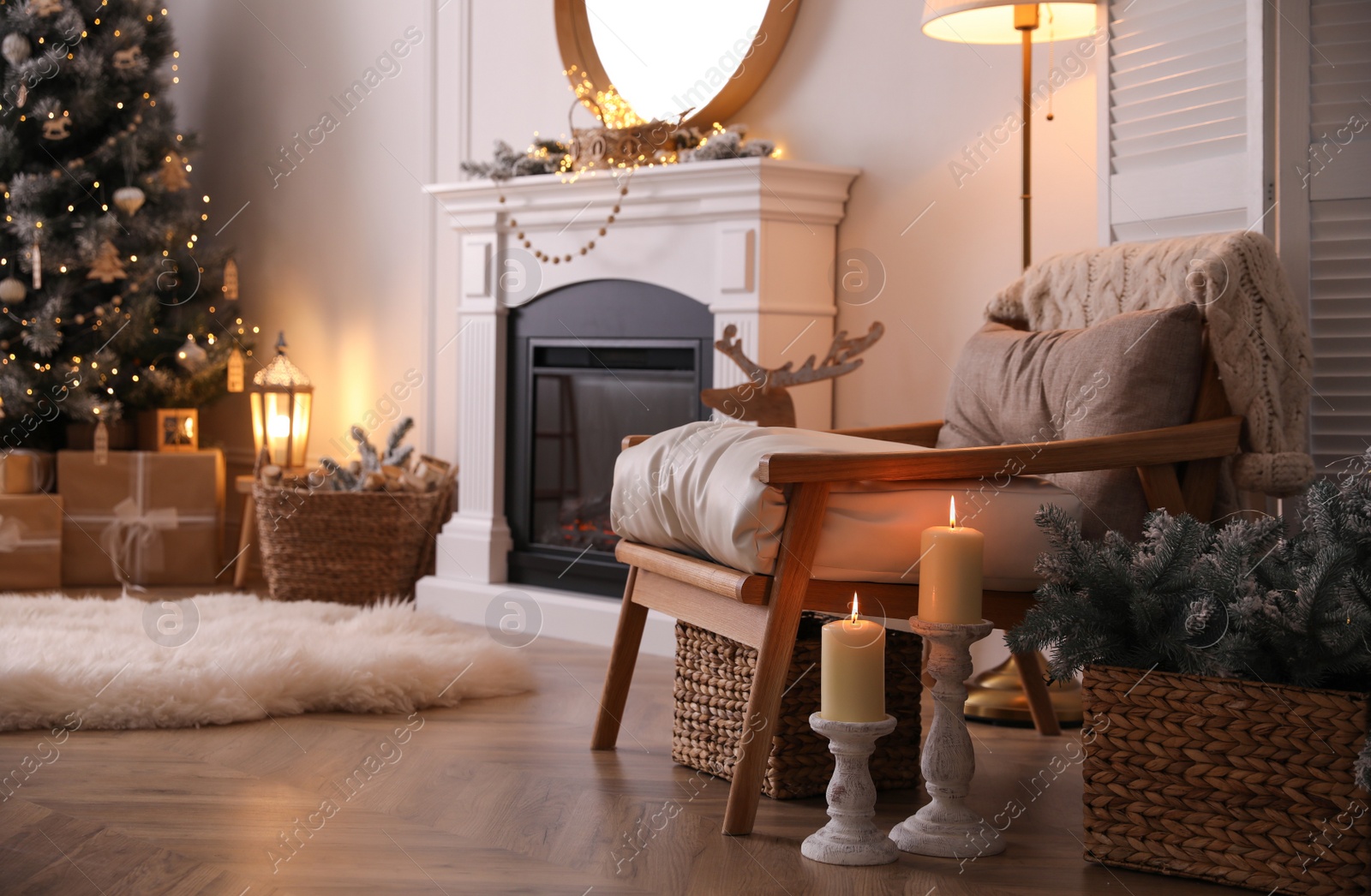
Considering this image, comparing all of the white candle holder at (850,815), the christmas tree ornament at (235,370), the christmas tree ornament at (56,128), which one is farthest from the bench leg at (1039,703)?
the christmas tree ornament at (56,128)

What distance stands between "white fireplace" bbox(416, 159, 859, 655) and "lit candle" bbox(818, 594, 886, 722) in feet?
5.08

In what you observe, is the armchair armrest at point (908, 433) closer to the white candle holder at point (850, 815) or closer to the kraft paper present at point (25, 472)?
the white candle holder at point (850, 815)

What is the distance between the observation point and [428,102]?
13.9ft

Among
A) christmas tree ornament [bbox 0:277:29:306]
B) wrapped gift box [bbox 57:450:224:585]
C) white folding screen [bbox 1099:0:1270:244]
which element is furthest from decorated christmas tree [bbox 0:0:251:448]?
white folding screen [bbox 1099:0:1270:244]

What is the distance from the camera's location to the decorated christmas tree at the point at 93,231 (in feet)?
13.7

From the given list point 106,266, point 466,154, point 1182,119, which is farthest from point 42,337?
point 1182,119

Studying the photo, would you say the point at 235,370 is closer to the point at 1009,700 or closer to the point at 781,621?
the point at 1009,700

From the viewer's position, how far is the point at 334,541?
3760 mm

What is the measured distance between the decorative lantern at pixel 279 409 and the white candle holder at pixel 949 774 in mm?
2869

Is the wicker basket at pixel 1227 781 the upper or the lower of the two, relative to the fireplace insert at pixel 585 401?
lower

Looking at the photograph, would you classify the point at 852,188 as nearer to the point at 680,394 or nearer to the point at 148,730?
the point at 680,394

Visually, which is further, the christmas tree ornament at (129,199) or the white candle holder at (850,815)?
the christmas tree ornament at (129,199)

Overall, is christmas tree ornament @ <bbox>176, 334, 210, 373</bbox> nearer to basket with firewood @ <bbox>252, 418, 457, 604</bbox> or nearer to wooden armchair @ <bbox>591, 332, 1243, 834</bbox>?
basket with firewood @ <bbox>252, 418, 457, 604</bbox>

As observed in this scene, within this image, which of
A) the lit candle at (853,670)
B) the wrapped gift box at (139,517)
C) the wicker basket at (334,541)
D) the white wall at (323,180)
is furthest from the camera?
the white wall at (323,180)
